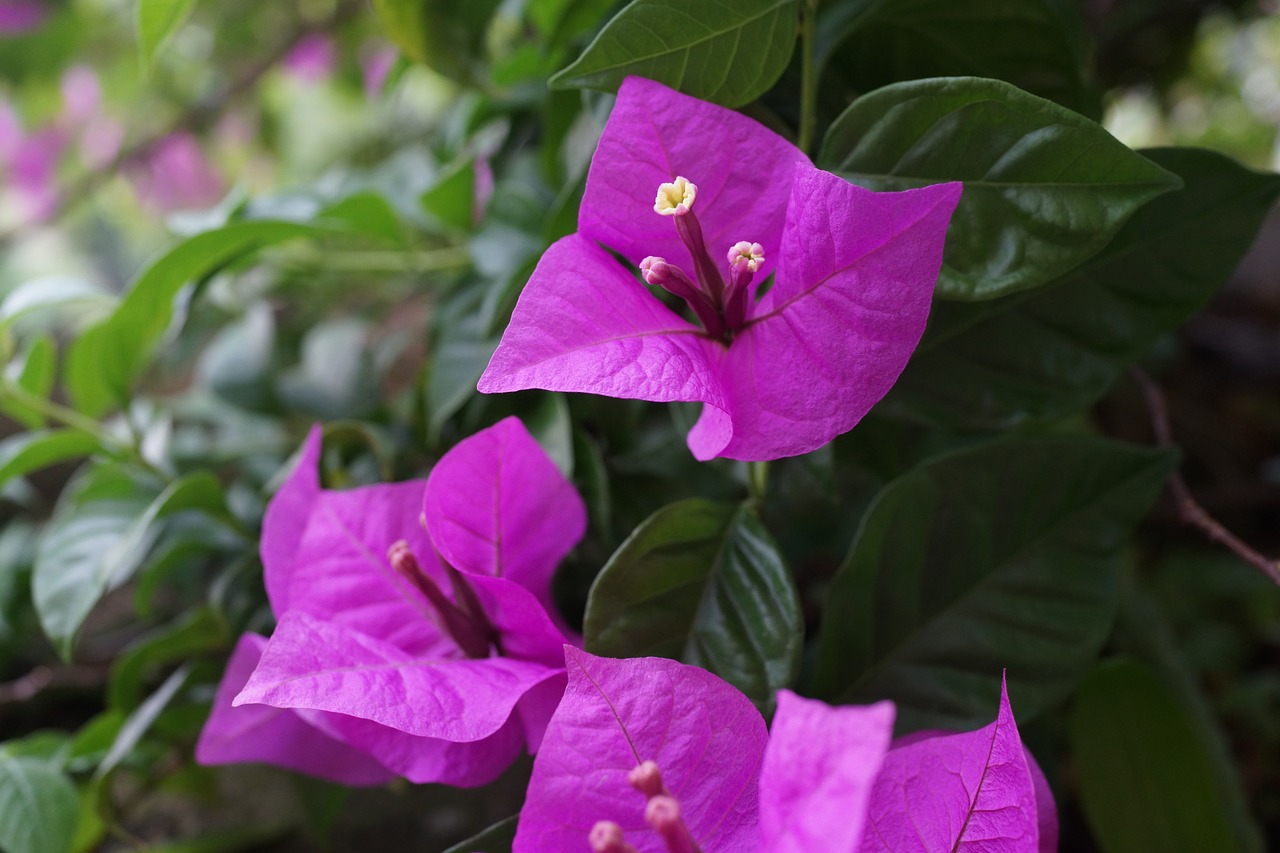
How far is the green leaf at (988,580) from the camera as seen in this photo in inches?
14.9

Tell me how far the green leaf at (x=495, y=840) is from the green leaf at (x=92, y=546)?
0.81ft

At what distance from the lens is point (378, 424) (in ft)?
1.97

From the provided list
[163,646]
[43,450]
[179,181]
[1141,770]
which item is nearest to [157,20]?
[43,450]

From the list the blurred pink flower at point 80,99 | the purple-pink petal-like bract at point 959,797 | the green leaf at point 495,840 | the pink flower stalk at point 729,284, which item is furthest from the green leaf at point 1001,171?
the blurred pink flower at point 80,99

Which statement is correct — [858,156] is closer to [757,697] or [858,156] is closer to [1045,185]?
[1045,185]

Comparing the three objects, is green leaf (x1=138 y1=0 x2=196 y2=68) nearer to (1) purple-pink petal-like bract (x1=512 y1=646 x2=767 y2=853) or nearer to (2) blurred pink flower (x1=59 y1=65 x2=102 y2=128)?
(1) purple-pink petal-like bract (x1=512 y1=646 x2=767 y2=853)

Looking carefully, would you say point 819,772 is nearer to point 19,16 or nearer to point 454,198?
point 454,198

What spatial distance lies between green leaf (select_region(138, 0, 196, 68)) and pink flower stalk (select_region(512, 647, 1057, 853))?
36cm

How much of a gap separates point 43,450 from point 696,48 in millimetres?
440

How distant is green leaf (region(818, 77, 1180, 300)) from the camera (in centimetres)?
28

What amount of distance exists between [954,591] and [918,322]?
0.17m

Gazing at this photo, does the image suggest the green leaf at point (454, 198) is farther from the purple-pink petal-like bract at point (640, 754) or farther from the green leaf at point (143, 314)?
the purple-pink petal-like bract at point (640, 754)

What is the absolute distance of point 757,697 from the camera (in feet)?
1.06

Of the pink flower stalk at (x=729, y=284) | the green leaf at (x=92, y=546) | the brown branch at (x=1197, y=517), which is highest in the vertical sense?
the pink flower stalk at (x=729, y=284)
